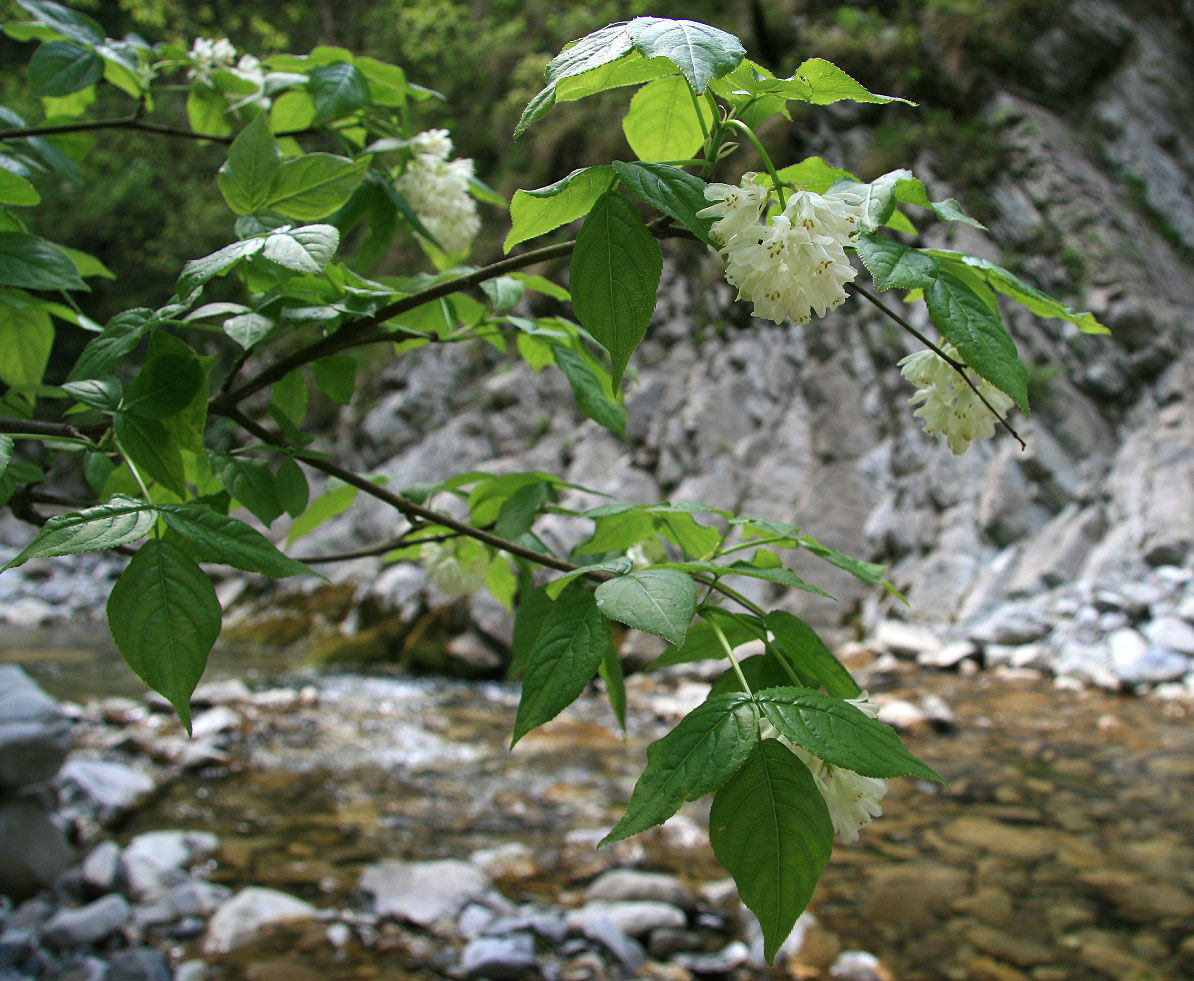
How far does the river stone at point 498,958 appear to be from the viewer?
8.10ft

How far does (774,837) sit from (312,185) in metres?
0.65

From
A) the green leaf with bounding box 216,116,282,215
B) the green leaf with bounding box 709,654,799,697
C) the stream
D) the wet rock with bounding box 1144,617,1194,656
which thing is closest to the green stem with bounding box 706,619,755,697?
the green leaf with bounding box 709,654,799,697

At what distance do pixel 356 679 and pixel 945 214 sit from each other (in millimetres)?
6294

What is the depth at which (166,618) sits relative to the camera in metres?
0.54

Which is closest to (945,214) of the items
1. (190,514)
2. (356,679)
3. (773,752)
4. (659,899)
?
(773,752)

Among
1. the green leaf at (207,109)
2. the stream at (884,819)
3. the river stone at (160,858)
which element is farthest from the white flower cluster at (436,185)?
the river stone at (160,858)

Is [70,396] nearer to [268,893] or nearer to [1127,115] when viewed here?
[268,893]

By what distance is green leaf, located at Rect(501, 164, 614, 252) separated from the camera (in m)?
0.53

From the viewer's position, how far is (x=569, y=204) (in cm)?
54

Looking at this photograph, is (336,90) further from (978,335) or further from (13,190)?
(978,335)

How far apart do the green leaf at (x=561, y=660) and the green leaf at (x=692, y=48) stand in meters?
0.34

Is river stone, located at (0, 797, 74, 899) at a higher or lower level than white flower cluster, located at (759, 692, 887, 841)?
lower

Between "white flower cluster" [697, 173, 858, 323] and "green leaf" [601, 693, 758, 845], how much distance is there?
0.29 meters

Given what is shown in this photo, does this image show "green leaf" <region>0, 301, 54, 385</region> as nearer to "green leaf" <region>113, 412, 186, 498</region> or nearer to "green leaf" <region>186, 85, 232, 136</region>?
"green leaf" <region>113, 412, 186, 498</region>
